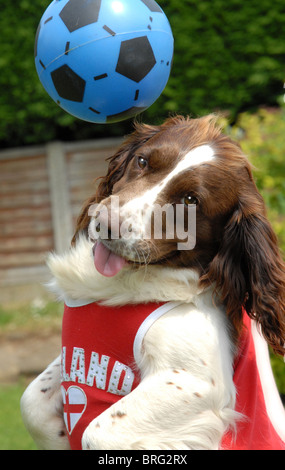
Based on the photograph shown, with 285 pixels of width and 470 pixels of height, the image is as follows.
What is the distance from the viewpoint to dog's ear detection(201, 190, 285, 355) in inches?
97.7

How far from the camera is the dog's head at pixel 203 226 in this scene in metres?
2.43

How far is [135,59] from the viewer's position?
2625 millimetres

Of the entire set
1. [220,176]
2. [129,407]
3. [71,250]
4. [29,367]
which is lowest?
[29,367]

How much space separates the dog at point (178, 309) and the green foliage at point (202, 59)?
6.42 m

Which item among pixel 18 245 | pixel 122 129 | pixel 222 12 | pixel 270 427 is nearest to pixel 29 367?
pixel 18 245

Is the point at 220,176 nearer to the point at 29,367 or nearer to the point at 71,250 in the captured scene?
the point at 71,250

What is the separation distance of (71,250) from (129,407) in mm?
849

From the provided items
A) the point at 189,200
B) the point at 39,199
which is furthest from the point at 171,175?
the point at 39,199

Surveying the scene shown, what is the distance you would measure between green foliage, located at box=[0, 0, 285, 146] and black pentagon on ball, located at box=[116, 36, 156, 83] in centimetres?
620

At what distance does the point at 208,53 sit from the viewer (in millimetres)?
8844

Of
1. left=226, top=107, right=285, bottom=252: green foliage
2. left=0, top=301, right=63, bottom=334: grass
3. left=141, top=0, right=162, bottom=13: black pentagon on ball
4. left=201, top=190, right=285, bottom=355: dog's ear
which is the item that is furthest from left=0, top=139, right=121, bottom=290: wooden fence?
left=201, top=190, right=285, bottom=355: dog's ear

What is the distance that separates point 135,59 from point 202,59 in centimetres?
652

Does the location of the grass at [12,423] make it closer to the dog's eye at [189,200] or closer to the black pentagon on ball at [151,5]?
the dog's eye at [189,200]

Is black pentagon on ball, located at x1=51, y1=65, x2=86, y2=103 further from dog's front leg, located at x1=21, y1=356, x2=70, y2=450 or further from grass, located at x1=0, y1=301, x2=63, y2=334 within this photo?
grass, located at x1=0, y1=301, x2=63, y2=334
